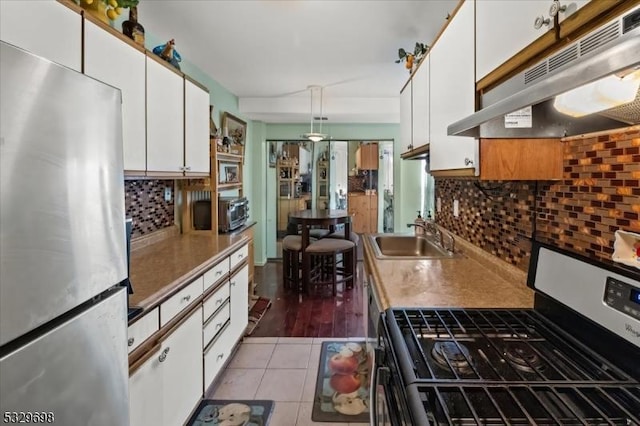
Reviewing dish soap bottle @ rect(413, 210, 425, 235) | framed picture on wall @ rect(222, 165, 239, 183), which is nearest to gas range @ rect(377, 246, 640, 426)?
dish soap bottle @ rect(413, 210, 425, 235)

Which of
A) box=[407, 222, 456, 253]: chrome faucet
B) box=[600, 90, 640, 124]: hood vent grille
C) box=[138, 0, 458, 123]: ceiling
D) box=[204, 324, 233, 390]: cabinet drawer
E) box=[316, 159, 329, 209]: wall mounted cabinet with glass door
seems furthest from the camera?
box=[316, 159, 329, 209]: wall mounted cabinet with glass door

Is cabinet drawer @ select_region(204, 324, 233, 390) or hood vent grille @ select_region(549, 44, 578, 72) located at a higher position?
hood vent grille @ select_region(549, 44, 578, 72)

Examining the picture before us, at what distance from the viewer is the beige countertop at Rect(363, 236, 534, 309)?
55.8 inches

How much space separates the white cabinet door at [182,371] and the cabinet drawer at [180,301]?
9 cm

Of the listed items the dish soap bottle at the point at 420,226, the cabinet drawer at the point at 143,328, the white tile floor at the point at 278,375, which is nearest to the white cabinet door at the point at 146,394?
the cabinet drawer at the point at 143,328

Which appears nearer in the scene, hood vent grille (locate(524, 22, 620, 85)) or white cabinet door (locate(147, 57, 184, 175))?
hood vent grille (locate(524, 22, 620, 85))

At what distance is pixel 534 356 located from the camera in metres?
1.02

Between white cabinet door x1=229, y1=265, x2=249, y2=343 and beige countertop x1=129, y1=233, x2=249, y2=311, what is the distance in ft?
0.81

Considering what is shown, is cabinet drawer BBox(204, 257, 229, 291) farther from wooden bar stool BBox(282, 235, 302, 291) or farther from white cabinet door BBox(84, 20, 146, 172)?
wooden bar stool BBox(282, 235, 302, 291)

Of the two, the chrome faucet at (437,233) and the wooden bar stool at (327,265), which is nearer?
the chrome faucet at (437,233)

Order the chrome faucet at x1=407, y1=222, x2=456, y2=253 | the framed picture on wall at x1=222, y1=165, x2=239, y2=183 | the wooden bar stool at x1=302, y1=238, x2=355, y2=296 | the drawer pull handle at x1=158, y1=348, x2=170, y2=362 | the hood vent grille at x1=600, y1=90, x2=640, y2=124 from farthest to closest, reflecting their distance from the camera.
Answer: the wooden bar stool at x1=302, y1=238, x2=355, y2=296 < the framed picture on wall at x1=222, y1=165, x2=239, y2=183 < the chrome faucet at x1=407, y1=222, x2=456, y2=253 < the drawer pull handle at x1=158, y1=348, x2=170, y2=362 < the hood vent grille at x1=600, y1=90, x2=640, y2=124

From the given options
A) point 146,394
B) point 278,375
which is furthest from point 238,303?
point 146,394

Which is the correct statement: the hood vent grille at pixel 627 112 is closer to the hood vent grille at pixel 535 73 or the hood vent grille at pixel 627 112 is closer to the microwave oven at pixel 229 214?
the hood vent grille at pixel 535 73

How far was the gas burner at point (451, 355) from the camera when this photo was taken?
3.21 ft
